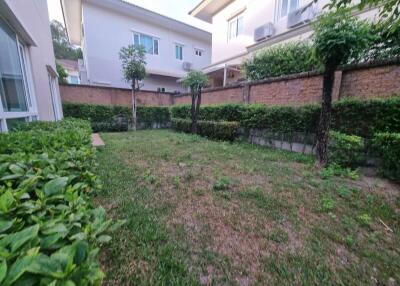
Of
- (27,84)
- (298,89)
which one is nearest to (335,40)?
(298,89)

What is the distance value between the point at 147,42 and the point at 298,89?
38.4 ft

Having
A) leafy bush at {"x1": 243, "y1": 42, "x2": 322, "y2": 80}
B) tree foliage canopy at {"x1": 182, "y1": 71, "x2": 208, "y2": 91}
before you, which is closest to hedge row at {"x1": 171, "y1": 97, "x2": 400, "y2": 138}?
tree foliage canopy at {"x1": 182, "y1": 71, "x2": 208, "y2": 91}

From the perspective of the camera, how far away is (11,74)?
3.18m

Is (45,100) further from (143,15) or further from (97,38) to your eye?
(143,15)

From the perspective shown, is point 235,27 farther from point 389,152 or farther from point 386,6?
point 389,152

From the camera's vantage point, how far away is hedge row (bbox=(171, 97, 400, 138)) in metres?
3.25

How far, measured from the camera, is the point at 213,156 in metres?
4.36

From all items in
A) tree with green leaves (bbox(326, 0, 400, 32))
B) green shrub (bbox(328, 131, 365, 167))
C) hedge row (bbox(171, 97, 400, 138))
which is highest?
tree with green leaves (bbox(326, 0, 400, 32))

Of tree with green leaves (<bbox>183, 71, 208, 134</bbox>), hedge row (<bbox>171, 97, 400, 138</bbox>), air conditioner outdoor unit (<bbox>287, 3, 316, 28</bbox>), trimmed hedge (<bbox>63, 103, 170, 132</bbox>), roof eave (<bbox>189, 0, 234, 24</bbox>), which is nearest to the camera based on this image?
hedge row (<bbox>171, 97, 400, 138</bbox>)

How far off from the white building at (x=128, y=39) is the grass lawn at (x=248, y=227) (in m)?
10.6

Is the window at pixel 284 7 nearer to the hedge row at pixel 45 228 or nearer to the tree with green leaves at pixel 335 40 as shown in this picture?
the tree with green leaves at pixel 335 40

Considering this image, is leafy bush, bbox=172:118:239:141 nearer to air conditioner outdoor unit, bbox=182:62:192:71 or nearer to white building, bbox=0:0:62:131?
white building, bbox=0:0:62:131

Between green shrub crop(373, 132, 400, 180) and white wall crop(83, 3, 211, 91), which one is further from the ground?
white wall crop(83, 3, 211, 91)

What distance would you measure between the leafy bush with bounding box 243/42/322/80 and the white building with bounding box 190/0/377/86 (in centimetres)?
116
